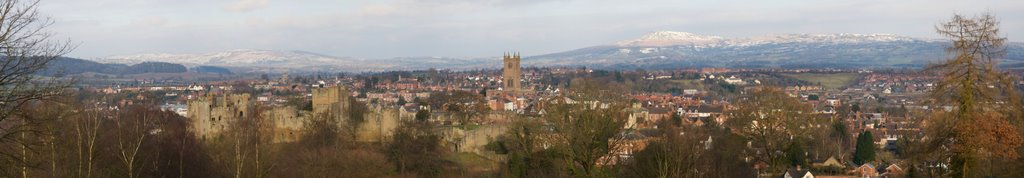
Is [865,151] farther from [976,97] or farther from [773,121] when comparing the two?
[976,97]

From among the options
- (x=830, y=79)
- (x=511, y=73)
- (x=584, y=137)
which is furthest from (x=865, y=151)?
(x=830, y=79)

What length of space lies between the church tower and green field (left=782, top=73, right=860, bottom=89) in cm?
4353

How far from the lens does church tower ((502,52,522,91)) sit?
93906mm

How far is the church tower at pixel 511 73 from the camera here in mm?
93906

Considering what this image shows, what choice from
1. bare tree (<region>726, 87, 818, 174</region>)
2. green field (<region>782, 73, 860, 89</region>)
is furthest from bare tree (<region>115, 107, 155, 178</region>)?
green field (<region>782, 73, 860, 89</region>)

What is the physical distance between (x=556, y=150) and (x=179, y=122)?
20911 millimetres

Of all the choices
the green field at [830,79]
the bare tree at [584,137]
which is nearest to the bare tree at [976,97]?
the bare tree at [584,137]

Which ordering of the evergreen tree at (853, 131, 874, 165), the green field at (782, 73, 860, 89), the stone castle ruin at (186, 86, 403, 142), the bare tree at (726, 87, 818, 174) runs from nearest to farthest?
the bare tree at (726, 87, 818, 174) → the stone castle ruin at (186, 86, 403, 142) → the evergreen tree at (853, 131, 874, 165) → the green field at (782, 73, 860, 89)

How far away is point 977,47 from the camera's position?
48.7 ft

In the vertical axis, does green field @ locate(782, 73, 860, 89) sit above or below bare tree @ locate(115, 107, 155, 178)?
below

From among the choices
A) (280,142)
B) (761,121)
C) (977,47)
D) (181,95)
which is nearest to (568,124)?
(761,121)

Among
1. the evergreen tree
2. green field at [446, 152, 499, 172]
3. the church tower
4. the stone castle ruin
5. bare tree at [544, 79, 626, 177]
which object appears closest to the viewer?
bare tree at [544, 79, 626, 177]

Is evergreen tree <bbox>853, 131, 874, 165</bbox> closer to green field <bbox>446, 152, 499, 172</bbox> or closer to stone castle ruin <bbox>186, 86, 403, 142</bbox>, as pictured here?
green field <bbox>446, 152, 499, 172</bbox>

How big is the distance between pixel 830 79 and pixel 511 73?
189 ft
